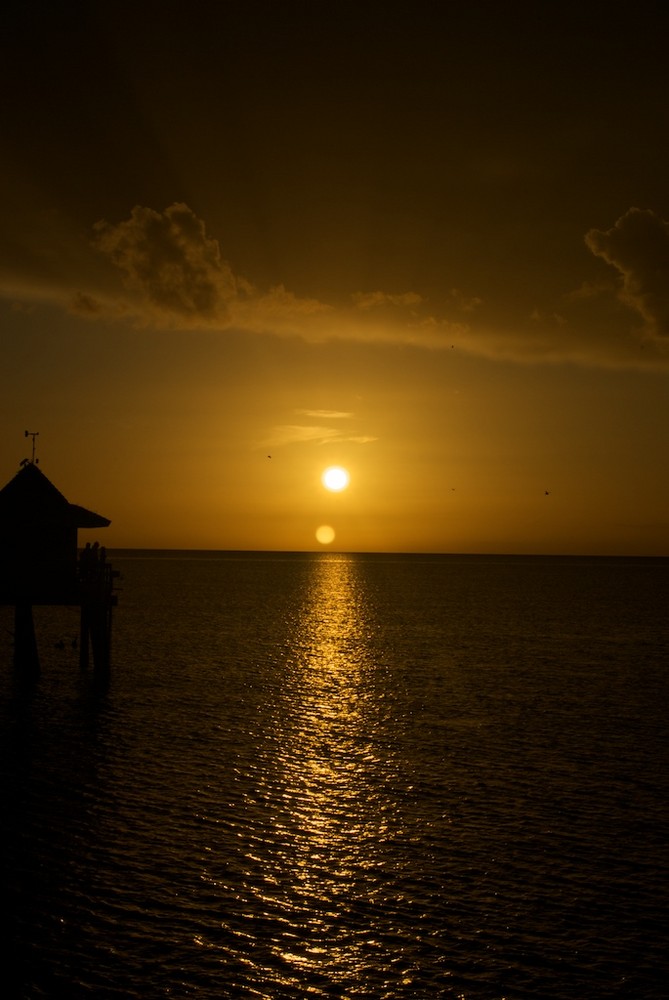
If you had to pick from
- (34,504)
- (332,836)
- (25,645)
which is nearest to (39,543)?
(34,504)

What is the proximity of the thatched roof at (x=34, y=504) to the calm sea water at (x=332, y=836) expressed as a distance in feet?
24.8

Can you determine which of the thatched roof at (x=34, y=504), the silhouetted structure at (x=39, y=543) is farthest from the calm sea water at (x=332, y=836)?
the thatched roof at (x=34, y=504)

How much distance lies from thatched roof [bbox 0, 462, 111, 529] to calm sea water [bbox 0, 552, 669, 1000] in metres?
7.57

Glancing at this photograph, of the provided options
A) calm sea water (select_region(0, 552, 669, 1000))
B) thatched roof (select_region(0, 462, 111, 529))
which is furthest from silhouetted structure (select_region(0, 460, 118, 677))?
calm sea water (select_region(0, 552, 669, 1000))

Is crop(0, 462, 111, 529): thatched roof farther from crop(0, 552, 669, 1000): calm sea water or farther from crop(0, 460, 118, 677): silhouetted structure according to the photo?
crop(0, 552, 669, 1000): calm sea water

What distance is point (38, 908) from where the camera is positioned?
15.6 meters

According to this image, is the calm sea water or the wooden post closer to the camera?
the calm sea water

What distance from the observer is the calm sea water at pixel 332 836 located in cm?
1391

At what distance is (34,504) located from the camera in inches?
1407

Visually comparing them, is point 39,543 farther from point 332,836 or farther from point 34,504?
point 332,836

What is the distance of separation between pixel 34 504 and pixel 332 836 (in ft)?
70.9

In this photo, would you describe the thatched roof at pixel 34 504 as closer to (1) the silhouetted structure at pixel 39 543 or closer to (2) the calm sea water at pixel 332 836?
(1) the silhouetted structure at pixel 39 543

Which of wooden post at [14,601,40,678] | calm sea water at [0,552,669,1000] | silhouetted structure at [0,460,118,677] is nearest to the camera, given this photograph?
calm sea water at [0,552,669,1000]

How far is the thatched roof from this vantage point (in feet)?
117
